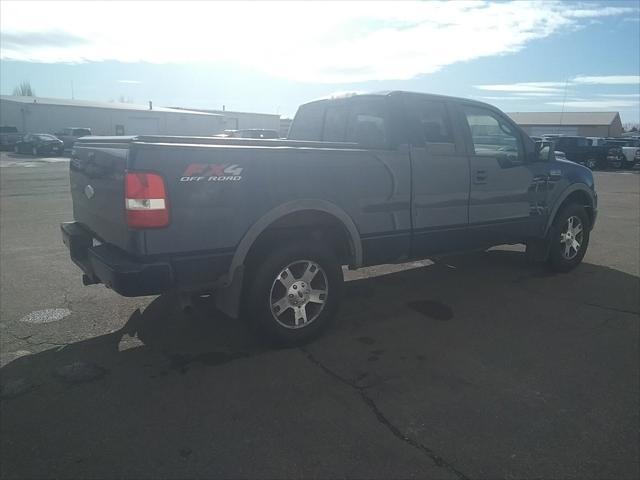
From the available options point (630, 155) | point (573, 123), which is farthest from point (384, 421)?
point (573, 123)

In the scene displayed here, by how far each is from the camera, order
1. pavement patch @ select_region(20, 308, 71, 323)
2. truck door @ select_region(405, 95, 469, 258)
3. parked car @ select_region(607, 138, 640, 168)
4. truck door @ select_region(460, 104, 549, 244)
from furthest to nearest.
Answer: parked car @ select_region(607, 138, 640, 168), truck door @ select_region(460, 104, 549, 244), truck door @ select_region(405, 95, 469, 258), pavement patch @ select_region(20, 308, 71, 323)

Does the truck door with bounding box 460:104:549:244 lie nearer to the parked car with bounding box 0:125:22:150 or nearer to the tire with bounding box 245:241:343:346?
the tire with bounding box 245:241:343:346

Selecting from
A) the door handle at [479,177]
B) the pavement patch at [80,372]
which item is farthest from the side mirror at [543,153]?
the pavement patch at [80,372]

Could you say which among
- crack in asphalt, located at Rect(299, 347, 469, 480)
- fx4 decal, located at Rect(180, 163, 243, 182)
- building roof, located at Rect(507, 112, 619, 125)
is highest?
building roof, located at Rect(507, 112, 619, 125)

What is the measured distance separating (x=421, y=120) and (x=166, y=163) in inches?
102

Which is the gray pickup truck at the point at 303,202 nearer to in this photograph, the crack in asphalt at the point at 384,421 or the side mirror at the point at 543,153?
the side mirror at the point at 543,153

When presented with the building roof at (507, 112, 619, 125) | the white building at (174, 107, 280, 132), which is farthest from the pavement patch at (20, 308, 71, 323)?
the building roof at (507, 112, 619, 125)

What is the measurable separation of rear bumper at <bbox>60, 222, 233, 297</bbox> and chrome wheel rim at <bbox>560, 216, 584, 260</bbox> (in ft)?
15.0

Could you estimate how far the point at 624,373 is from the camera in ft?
12.5

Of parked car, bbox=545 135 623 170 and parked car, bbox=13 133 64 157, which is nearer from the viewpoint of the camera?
parked car, bbox=545 135 623 170

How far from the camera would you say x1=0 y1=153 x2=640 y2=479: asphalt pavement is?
2.75 m

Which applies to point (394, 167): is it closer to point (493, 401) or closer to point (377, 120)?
point (377, 120)

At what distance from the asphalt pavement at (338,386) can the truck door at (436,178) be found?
750mm

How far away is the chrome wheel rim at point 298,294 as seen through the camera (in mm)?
4004
